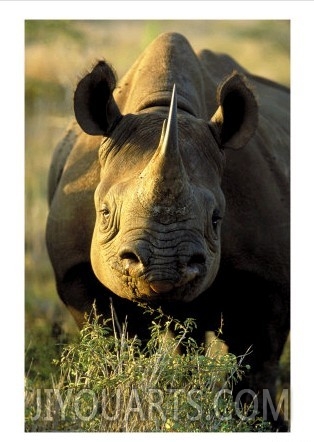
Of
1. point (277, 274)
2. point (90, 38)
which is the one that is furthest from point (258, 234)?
point (90, 38)

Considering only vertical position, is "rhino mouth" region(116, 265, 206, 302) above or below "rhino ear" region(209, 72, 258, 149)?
below

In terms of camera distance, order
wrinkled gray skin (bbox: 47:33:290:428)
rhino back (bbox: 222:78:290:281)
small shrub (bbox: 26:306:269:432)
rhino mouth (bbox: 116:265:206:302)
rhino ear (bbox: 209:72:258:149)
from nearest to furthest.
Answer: rhino mouth (bbox: 116:265:206:302) < wrinkled gray skin (bbox: 47:33:290:428) < small shrub (bbox: 26:306:269:432) < rhino ear (bbox: 209:72:258:149) < rhino back (bbox: 222:78:290:281)

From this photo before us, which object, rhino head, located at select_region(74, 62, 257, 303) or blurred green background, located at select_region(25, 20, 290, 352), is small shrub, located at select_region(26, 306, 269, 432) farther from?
A: blurred green background, located at select_region(25, 20, 290, 352)

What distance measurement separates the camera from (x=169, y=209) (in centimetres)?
884

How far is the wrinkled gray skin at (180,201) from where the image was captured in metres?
8.88

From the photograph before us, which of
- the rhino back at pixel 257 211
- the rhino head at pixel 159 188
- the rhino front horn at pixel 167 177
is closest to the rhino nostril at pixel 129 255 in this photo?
the rhino head at pixel 159 188

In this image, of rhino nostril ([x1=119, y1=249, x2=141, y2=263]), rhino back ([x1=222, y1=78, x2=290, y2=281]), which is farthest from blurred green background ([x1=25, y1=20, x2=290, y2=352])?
rhino nostril ([x1=119, y1=249, x2=141, y2=263])

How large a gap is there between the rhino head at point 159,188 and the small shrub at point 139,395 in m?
0.41

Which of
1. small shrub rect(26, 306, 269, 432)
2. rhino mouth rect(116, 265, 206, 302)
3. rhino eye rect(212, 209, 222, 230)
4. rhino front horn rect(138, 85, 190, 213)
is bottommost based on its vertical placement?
small shrub rect(26, 306, 269, 432)

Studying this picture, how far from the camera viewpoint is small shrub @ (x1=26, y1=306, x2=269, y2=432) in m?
9.13

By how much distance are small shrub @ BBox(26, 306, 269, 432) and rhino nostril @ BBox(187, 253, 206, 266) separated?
49 cm

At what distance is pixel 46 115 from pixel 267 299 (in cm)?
486

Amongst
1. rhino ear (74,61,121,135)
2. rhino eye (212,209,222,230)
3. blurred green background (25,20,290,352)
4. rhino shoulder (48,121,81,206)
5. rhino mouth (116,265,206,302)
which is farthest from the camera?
blurred green background (25,20,290,352)
